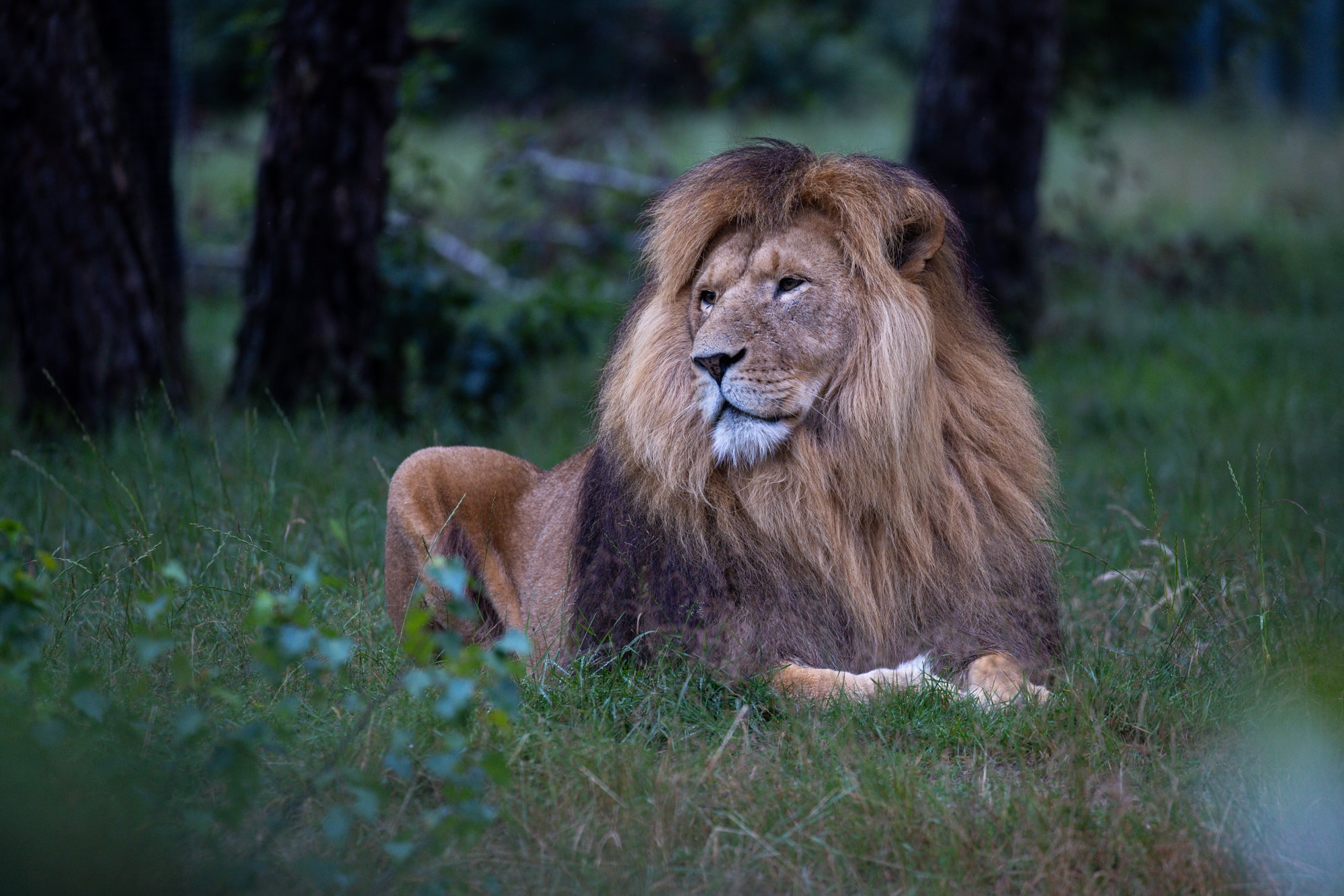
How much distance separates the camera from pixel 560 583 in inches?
154

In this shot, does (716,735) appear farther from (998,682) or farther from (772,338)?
(772,338)

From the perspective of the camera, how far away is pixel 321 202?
6453 millimetres

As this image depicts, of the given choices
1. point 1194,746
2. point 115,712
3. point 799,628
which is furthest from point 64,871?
point 1194,746

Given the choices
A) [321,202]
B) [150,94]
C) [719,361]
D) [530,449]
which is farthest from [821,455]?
[150,94]

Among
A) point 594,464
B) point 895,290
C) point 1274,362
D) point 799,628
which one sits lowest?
point 1274,362

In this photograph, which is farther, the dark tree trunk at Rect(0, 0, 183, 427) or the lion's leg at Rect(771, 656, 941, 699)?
the dark tree trunk at Rect(0, 0, 183, 427)

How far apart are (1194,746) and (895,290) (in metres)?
1.36

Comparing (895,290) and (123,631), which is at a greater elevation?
(895,290)

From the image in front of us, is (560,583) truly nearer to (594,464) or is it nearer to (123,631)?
(594,464)

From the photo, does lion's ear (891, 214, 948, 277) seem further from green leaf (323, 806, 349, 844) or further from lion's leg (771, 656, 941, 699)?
green leaf (323, 806, 349, 844)

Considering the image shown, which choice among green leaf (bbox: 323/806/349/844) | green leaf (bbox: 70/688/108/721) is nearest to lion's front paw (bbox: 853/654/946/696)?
green leaf (bbox: 323/806/349/844)

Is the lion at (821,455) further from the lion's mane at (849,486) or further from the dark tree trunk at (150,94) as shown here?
the dark tree trunk at (150,94)

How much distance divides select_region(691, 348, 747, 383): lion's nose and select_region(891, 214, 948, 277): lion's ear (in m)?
0.54

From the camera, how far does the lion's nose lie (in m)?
3.16
